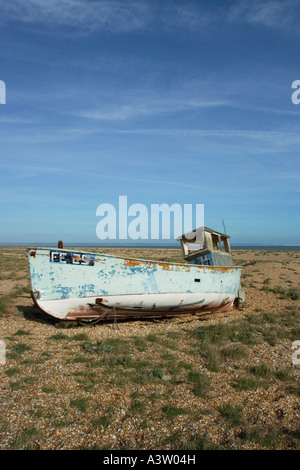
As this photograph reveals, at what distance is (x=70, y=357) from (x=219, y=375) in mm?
4215

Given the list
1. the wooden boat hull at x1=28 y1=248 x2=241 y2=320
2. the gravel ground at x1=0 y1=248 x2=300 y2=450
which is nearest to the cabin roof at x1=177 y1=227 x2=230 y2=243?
the wooden boat hull at x1=28 y1=248 x2=241 y2=320

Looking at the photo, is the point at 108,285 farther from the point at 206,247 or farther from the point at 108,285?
the point at 206,247

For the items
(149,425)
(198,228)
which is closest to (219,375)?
(149,425)

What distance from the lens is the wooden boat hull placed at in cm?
1117

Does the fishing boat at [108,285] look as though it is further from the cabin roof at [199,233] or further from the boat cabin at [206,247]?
the cabin roof at [199,233]

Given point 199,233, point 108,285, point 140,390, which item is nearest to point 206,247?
point 199,233

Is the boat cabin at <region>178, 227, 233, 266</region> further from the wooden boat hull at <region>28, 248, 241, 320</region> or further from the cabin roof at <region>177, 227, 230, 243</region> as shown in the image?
the wooden boat hull at <region>28, 248, 241, 320</region>

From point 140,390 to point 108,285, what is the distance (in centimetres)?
Answer: 504

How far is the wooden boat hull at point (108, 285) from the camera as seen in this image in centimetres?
1117

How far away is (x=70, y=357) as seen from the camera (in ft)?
28.8

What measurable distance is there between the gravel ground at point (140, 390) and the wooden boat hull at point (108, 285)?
776 millimetres

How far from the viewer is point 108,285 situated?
38.3 feet

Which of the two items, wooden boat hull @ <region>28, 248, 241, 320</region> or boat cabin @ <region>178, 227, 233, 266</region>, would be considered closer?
wooden boat hull @ <region>28, 248, 241, 320</region>

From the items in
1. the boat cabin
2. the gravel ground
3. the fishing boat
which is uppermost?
the boat cabin
